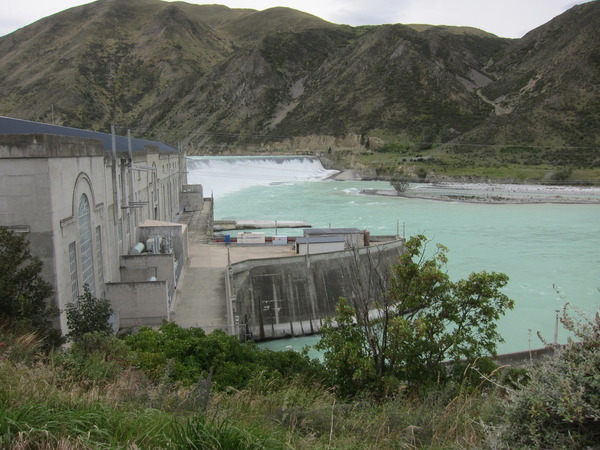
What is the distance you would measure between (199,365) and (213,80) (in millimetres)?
130163

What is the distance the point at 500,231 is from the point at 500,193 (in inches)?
921

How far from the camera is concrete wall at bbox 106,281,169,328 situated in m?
13.7

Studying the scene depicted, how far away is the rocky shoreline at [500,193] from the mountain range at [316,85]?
50.7 feet

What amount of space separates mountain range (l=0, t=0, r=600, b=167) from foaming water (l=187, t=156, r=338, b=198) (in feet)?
48.6

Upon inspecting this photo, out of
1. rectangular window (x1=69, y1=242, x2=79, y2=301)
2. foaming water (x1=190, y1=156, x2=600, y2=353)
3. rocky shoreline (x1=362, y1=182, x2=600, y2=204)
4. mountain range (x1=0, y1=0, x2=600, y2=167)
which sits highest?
mountain range (x1=0, y1=0, x2=600, y2=167)

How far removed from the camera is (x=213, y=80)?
130 meters

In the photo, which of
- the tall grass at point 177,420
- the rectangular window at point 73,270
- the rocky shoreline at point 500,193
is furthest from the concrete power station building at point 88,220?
the rocky shoreline at point 500,193

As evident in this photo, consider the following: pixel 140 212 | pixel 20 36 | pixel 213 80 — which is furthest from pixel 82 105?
pixel 140 212

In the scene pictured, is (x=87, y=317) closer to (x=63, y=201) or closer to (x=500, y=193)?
(x=63, y=201)

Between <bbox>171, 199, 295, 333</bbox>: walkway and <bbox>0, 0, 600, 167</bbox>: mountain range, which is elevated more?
<bbox>0, 0, 600, 167</bbox>: mountain range

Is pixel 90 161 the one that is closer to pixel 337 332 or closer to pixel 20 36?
pixel 337 332

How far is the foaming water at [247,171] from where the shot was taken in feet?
213

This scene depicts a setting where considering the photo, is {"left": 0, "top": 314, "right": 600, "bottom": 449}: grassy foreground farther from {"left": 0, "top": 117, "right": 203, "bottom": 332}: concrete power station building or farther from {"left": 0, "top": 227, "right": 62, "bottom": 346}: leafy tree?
{"left": 0, "top": 117, "right": 203, "bottom": 332}: concrete power station building

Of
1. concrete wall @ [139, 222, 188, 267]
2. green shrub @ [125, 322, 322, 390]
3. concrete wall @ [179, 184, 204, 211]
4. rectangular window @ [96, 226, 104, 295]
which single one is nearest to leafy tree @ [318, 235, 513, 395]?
green shrub @ [125, 322, 322, 390]
